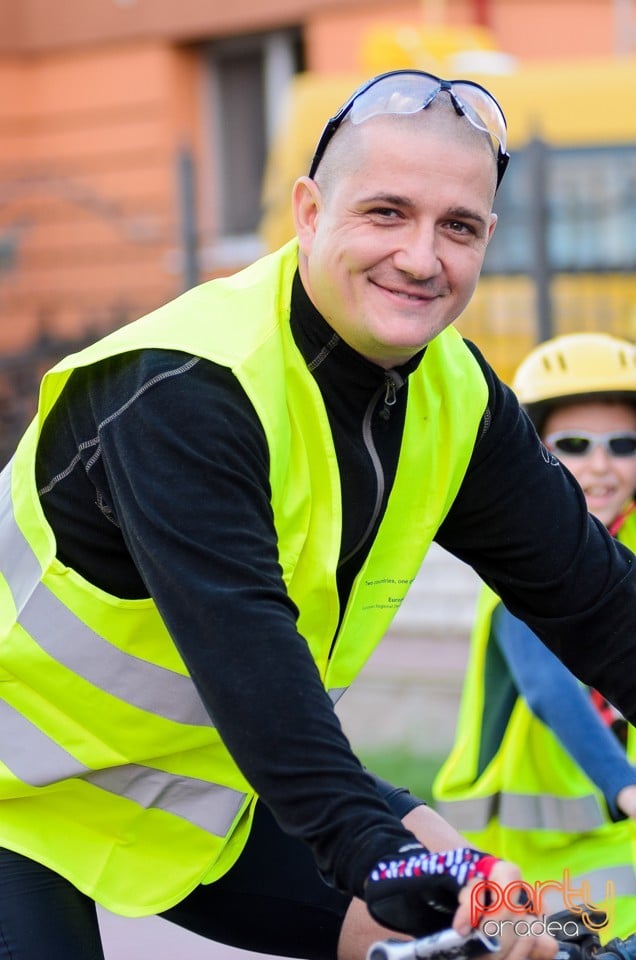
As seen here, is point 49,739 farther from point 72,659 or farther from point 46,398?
point 46,398

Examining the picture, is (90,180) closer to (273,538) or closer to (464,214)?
(464,214)

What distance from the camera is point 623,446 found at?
420 centimetres

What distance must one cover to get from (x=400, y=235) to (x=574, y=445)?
2.15 m

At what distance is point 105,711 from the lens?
2.39m

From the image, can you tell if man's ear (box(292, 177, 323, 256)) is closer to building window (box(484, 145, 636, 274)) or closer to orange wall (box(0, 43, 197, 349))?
building window (box(484, 145, 636, 274))

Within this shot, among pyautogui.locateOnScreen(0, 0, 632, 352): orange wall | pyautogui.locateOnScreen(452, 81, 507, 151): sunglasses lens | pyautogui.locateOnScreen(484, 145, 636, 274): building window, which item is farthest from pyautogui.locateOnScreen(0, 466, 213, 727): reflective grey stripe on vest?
pyautogui.locateOnScreen(0, 0, 632, 352): orange wall

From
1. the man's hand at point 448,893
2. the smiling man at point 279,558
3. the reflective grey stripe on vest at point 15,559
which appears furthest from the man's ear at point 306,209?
the man's hand at point 448,893

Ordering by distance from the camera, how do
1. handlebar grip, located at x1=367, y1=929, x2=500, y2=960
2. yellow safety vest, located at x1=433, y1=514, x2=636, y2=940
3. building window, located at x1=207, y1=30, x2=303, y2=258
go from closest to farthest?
handlebar grip, located at x1=367, y1=929, x2=500, y2=960
yellow safety vest, located at x1=433, y1=514, x2=636, y2=940
building window, located at x1=207, y1=30, x2=303, y2=258

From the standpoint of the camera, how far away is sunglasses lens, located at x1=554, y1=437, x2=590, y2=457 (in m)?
4.22

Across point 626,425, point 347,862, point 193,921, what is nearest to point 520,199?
point 626,425

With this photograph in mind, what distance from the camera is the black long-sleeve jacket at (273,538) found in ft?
6.33

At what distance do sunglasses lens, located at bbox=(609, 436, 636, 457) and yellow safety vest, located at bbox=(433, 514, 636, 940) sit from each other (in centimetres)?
57

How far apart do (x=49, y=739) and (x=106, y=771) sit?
4.6 inches

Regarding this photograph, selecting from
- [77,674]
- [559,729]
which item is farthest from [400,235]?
[559,729]
